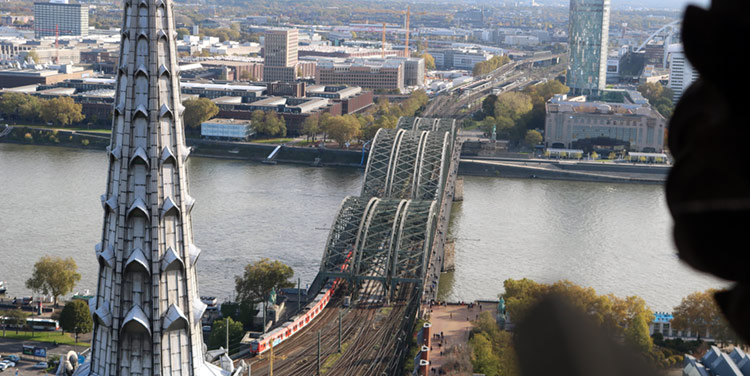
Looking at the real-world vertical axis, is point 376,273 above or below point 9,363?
above

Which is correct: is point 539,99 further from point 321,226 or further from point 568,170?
point 321,226

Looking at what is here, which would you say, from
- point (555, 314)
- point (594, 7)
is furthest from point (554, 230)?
point (594, 7)

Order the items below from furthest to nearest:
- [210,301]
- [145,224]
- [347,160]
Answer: [347,160] → [210,301] → [145,224]

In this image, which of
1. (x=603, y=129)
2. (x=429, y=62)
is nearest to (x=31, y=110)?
(x=603, y=129)

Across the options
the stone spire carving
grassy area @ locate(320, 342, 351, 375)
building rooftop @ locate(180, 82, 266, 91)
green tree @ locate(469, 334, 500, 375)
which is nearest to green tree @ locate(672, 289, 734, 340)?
green tree @ locate(469, 334, 500, 375)

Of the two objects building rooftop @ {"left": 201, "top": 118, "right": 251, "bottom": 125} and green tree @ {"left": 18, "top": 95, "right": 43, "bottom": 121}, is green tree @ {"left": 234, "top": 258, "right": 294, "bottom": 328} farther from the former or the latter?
green tree @ {"left": 18, "top": 95, "right": 43, "bottom": 121}

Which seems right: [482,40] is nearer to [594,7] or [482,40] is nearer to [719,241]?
[594,7]

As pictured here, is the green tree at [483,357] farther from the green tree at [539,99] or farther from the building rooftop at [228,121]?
the green tree at [539,99]
